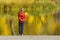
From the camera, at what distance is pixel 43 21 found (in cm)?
1474

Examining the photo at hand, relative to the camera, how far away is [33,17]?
14.8m

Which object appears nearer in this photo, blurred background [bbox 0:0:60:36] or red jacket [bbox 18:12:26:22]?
red jacket [bbox 18:12:26:22]

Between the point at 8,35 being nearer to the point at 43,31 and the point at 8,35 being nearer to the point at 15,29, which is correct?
the point at 15,29

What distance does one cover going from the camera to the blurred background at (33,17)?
14609 millimetres

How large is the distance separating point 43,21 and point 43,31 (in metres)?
0.60

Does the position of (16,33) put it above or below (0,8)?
below

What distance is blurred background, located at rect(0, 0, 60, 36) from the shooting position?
14.6 m

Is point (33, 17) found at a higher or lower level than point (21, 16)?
lower

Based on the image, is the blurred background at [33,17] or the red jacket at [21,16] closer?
the red jacket at [21,16]

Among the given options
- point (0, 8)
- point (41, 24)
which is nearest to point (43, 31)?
point (41, 24)

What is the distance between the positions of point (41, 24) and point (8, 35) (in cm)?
210

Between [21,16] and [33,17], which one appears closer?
[21,16]

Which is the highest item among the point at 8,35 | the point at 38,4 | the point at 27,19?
the point at 38,4

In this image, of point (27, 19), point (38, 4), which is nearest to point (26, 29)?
point (27, 19)
